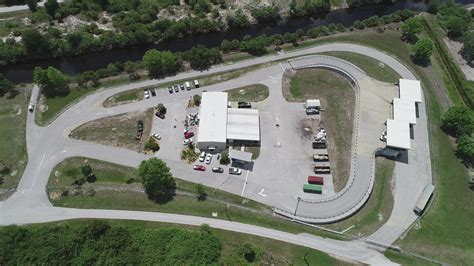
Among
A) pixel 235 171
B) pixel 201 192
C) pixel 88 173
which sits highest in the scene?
pixel 235 171

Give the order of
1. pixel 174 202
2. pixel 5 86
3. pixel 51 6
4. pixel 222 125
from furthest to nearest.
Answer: pixel 51 6, pixel 5 86, pixel 222 125, pixel 174 202

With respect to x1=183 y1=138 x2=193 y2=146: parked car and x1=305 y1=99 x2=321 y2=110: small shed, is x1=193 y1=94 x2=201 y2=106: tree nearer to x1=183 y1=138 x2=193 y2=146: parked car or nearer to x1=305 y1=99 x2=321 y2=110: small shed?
x1=183 y1=138 x2=193 y2=146: parked car

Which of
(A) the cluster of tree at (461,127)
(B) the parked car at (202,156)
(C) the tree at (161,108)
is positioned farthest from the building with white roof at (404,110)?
(C) the tree at (161,108)

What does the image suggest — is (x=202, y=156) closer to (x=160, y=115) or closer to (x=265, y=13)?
A: (x=160, y=115)

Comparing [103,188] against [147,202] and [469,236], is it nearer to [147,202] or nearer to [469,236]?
[147,202]

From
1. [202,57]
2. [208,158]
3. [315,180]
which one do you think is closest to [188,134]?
[208,158]

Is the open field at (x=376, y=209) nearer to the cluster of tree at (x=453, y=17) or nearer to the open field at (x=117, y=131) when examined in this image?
the open field at (x=117, y=131)

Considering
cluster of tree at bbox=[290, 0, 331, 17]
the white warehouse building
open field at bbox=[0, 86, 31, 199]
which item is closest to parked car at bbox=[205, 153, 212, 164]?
the white warehouse building
